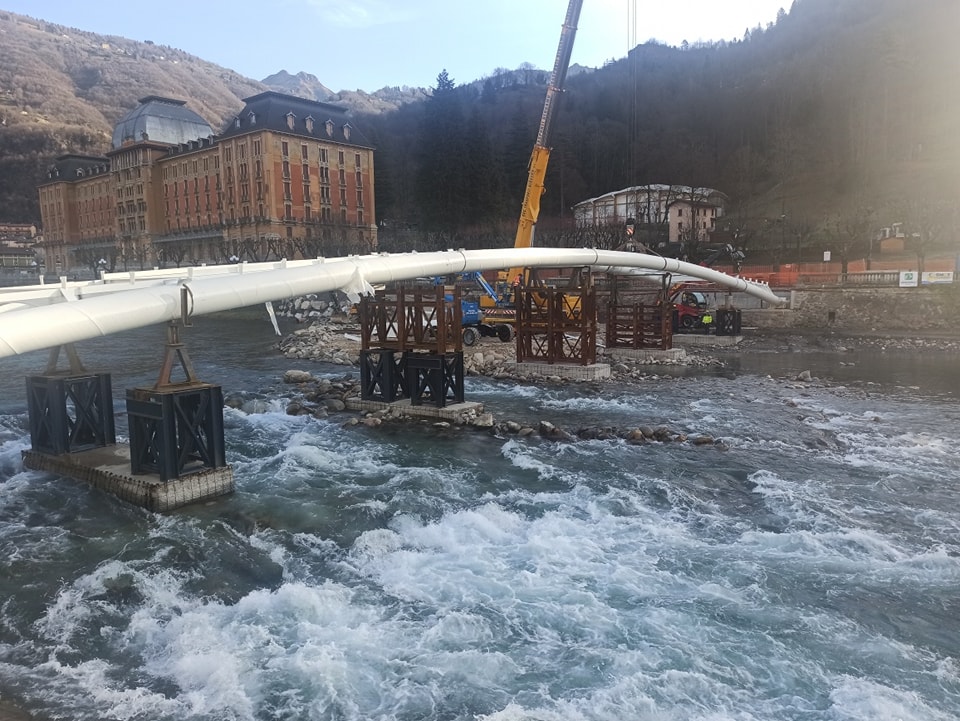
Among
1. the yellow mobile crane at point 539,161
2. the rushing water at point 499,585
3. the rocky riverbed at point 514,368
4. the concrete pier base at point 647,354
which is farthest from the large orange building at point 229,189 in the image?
the rushing water at point 499,585

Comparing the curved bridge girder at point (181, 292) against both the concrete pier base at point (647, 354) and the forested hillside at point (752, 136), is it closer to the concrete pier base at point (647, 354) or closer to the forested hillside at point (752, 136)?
the concrete pier base at point (647, 354)

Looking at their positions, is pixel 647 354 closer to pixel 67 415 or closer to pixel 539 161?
pixel 539 161

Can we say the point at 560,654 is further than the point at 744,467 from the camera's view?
No

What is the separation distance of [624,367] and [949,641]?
19.3m

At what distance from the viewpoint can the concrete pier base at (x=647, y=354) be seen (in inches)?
1158

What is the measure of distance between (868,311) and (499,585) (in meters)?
40.4

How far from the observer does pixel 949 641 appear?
7.69 m

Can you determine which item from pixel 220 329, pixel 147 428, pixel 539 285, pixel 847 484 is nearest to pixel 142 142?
pixel 220 329

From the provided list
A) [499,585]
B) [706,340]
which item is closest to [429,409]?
[499,585]

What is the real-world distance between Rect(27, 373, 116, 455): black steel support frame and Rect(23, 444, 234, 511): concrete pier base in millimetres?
296

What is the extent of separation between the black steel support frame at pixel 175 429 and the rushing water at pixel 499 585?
828 millimetres

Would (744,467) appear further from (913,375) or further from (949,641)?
(913,375)

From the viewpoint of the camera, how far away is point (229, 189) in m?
76.6

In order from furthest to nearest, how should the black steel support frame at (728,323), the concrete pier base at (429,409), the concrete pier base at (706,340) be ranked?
the black steel support frame at (728,323)
the concrete pier base at (706,340)
the concrete pier base at (429,409)
